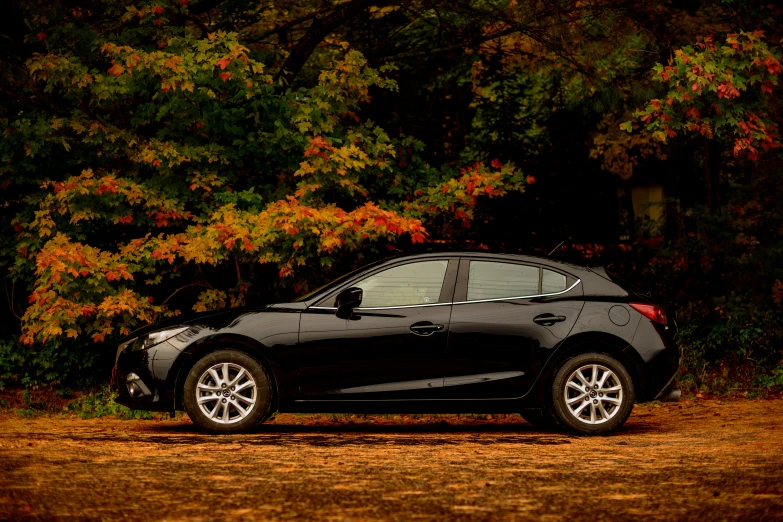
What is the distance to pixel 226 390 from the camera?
10.7 metres

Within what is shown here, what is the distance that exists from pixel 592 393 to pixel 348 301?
2298mm

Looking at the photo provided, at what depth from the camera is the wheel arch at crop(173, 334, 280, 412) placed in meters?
10.7

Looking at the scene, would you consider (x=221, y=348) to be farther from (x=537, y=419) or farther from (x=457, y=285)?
(x=537, y=419)

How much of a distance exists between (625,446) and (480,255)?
86.2 inches

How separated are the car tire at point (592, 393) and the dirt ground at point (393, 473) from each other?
0.18 metres

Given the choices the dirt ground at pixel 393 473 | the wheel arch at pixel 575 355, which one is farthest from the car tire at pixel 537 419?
the wheel arch at pixel 575 355

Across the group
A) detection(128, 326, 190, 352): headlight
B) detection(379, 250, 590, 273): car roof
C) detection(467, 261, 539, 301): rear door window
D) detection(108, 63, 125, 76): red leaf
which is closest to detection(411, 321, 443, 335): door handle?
detection(467, 261, 539, 301): rear door window

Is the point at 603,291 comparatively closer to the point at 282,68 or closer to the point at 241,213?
the point at 241,213

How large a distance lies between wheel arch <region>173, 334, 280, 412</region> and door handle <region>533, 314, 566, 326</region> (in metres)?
2.33

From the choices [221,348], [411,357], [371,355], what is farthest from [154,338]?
[411,357]

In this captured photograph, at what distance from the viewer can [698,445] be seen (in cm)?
1009

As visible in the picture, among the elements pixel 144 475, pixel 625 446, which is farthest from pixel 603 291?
pixel 144 475

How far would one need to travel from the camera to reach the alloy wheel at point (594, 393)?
35.4 ft

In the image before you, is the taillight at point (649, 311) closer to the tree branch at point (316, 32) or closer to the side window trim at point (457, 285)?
the side window trim at point (457, 285)
